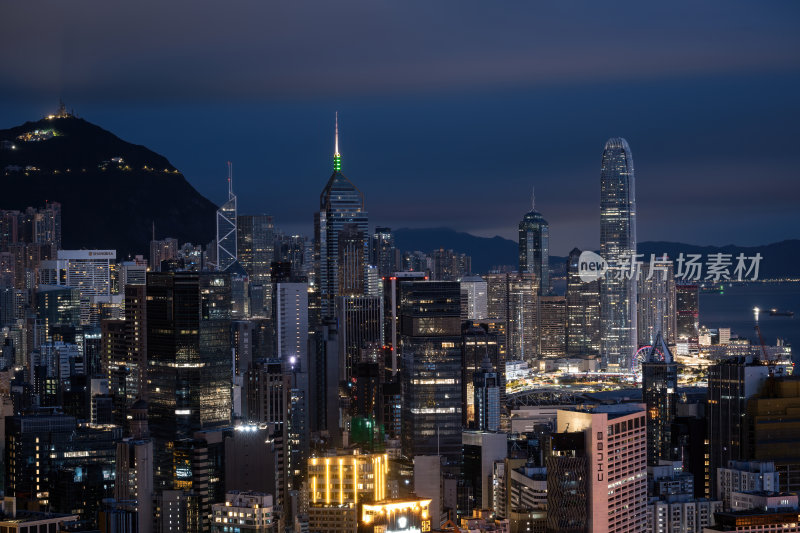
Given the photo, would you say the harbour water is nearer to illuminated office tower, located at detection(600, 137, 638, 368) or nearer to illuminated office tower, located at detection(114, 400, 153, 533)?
illuminated office tower, located at detection(600, 137, 638, 368)

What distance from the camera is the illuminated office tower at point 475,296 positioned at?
53.5m

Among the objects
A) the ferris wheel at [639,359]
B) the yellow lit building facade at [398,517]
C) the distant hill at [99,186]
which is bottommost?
the ferris wheel at [639,359]

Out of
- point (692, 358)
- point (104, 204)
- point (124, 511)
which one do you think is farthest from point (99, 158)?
point (124, 511)

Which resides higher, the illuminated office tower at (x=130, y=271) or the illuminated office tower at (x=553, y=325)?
the illuminated office tower at (x=130, y=271)

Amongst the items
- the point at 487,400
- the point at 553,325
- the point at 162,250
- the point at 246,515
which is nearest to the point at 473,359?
the point at 487,400

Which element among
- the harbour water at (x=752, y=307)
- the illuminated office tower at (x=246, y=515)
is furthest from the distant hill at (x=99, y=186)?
the illuminated office tower at (x=246, y=515)

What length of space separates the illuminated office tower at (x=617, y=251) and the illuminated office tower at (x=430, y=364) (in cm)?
3001

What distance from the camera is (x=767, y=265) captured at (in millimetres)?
36406

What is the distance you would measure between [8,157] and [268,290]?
11.3m

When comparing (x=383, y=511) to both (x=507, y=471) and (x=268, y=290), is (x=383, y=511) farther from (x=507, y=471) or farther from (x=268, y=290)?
(x=268, y=290)

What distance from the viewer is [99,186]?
47562 millimetres

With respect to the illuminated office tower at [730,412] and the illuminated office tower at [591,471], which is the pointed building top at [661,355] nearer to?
the illuminated office tower at [730,412]

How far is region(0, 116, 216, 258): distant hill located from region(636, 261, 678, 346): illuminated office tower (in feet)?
73.4

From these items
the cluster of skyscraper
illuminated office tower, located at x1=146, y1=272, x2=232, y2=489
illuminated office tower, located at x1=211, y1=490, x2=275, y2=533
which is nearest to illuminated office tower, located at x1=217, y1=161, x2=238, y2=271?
the cluster of skyscraper
